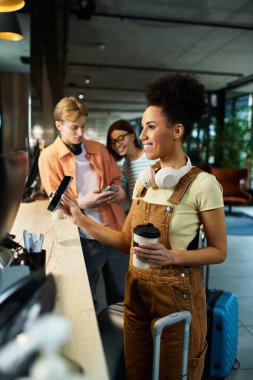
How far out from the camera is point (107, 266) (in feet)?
8.68

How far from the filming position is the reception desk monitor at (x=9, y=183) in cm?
65

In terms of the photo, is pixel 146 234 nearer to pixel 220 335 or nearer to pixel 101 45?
pixel 220 335

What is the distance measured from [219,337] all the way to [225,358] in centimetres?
15

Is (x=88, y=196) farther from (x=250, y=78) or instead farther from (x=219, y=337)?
(x=250, y=78)

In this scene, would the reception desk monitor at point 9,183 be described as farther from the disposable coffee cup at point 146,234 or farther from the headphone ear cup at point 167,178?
the headphone ear cup at point 167,178

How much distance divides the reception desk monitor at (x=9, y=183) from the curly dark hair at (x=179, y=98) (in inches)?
28.6

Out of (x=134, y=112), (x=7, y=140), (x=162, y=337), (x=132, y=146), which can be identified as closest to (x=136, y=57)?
(x=7, y=140)

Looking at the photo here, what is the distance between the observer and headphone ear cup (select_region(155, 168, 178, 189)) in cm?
130

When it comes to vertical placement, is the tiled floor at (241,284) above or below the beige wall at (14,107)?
below

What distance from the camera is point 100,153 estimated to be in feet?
7.94

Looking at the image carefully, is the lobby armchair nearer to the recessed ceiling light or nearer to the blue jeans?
the recessed ceiling light

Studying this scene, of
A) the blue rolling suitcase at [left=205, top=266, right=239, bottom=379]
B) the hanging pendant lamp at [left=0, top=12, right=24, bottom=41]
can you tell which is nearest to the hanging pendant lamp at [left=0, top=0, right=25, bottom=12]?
the hanging pendant lamp at [left=0, top=12, right=24, bottom=41]

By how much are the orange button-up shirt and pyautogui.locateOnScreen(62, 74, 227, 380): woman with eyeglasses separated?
94 centimetres

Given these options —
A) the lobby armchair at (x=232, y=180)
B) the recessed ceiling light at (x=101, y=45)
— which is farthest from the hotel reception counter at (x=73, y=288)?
the lobby armchair at (x=232, y=180)
